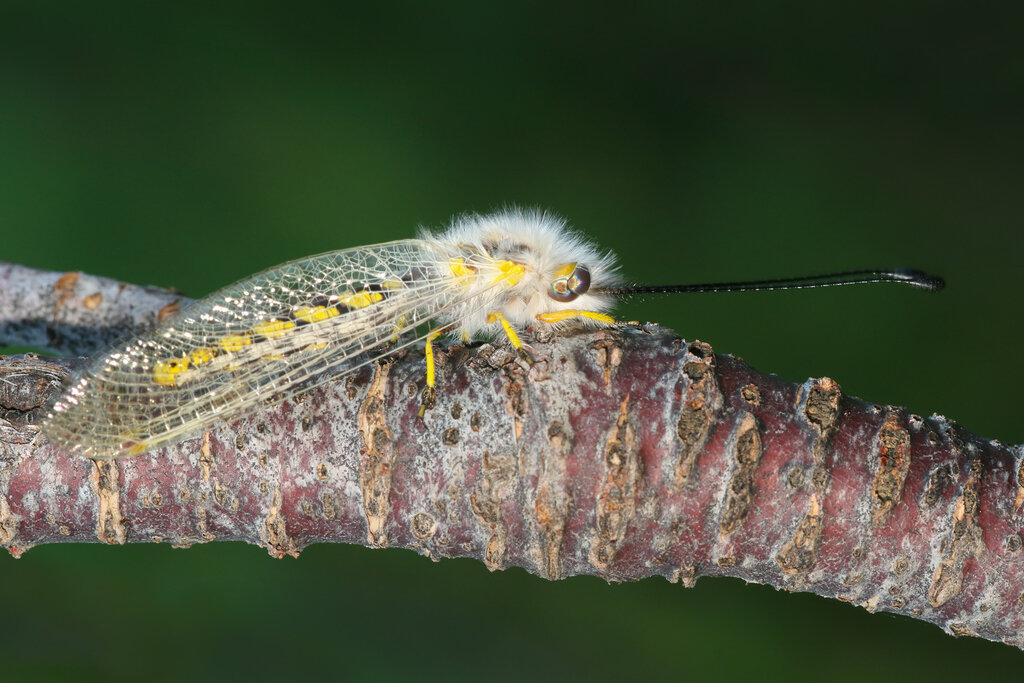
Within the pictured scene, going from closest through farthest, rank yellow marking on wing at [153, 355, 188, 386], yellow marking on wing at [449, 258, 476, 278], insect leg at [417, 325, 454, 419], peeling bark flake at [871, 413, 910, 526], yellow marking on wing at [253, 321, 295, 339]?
peeling bark flake at [871, 413, 910, 526], insect leg at [417, 325, 454, 419], yellow marking on wing at [153, 355, 188, 386], yellow marking on wing at [253, 321, 295, 339], yellow marking on wing at [449, 258, 476, 278]

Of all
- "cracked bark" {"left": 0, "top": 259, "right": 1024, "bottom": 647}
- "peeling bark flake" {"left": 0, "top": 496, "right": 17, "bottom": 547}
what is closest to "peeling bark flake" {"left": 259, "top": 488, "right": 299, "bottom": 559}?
"cracked bark" {"left": 0, "top": 259, "right": 1024, "bottom": 647}

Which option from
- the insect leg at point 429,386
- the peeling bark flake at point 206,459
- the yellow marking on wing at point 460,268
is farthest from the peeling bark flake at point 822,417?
the peeling bark flake at point 206,459

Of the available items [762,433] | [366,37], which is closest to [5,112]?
[366,37]

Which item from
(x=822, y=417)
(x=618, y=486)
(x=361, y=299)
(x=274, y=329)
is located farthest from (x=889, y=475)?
(x=274, y=329)

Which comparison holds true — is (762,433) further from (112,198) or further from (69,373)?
(112,198)

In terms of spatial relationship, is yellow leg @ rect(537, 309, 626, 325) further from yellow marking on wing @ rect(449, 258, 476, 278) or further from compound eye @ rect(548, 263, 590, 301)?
yellow marking on wing @ rect(449, 258, 476, 278)

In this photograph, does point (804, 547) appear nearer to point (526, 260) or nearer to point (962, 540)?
point (962, 540)
